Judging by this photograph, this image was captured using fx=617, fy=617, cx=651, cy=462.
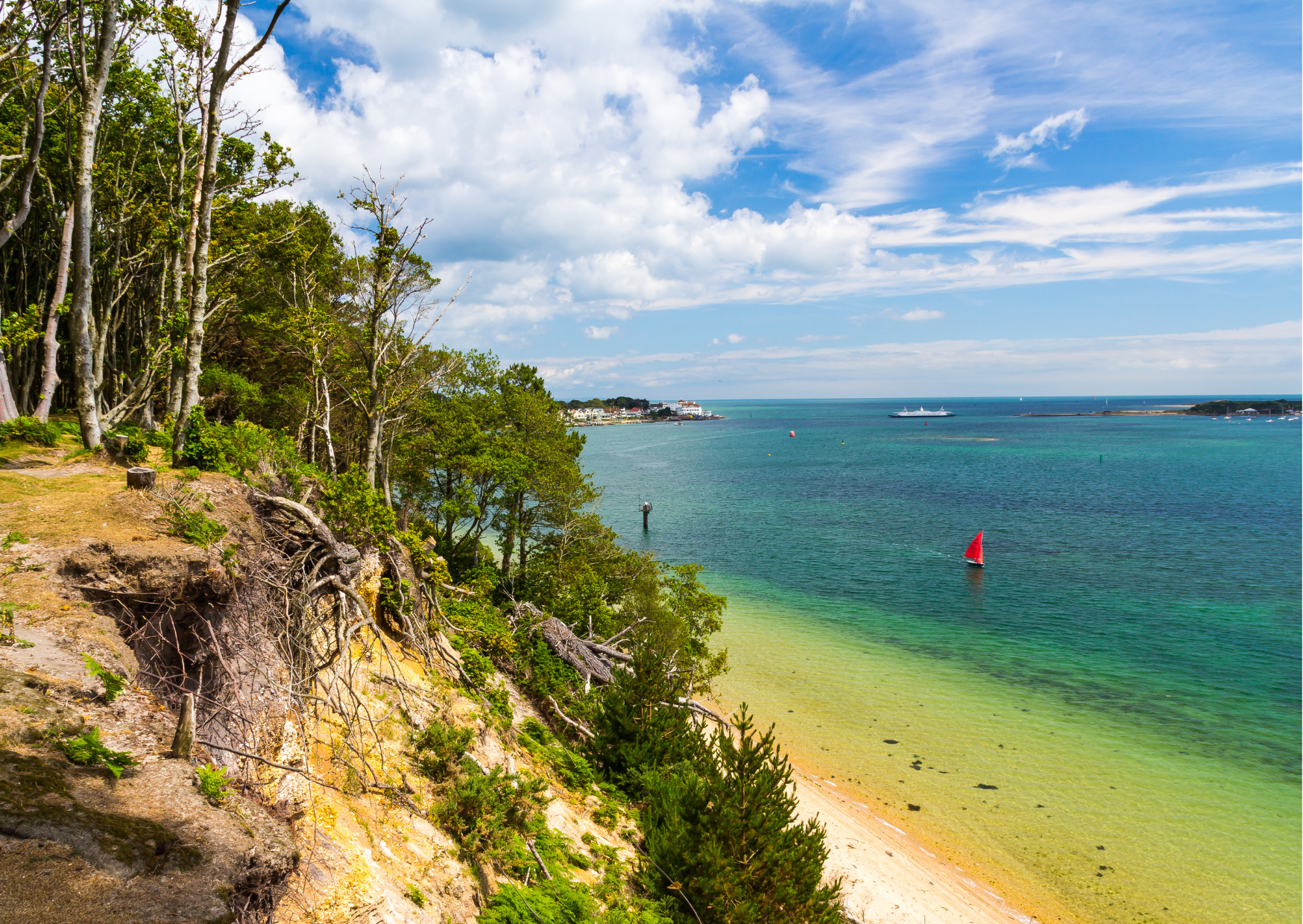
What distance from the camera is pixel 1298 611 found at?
36125 millimetres

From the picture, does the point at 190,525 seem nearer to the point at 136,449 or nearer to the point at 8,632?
the point at 8,632

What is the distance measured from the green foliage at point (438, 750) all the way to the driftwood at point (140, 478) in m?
5.62

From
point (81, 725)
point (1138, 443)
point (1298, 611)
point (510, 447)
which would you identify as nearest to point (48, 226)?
point (510, 447)

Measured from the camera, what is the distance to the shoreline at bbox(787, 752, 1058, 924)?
46.9 feet

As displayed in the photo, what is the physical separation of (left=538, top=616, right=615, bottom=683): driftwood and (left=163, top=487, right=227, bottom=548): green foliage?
11.5 meters

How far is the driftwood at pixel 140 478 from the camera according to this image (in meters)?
8.87

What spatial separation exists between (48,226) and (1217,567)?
67.4 metres

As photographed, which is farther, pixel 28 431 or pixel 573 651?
pixel 573 651

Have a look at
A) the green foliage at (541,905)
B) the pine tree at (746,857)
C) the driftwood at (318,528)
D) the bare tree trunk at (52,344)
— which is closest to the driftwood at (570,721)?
the pine tree at (746,857)

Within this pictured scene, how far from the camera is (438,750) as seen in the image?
10.3m

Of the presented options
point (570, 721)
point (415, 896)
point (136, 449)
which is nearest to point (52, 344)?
point (136, 449)

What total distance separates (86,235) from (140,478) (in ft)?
24.0

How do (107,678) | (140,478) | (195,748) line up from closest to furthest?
(107,678) < (195,748) < (140,478)

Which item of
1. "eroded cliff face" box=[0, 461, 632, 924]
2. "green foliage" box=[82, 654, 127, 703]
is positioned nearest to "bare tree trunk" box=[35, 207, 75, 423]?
"eroded cliff face" box=[0, 461, 632, 924]
